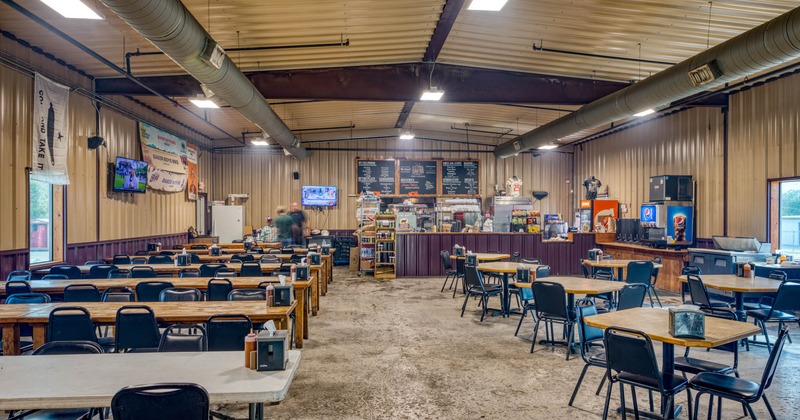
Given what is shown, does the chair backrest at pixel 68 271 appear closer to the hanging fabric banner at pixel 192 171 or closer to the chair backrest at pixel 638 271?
the hanging fabric banner at pixel 192 171

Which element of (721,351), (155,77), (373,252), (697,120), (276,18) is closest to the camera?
(721,351)

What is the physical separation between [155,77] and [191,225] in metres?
5.90

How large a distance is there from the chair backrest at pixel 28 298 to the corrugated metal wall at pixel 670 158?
37.0ft

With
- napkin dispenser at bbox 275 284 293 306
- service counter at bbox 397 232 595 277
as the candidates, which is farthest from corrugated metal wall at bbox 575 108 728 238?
napkin dispenser at bbox 275 284 293 306

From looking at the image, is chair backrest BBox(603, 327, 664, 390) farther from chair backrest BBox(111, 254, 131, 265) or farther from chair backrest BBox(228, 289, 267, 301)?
chair backrest BBox(111, 254, 131, 265)

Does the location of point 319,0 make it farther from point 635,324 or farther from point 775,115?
point 775,115

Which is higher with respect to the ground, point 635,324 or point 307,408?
point 635,324

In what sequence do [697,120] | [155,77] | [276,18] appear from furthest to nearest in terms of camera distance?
1. [697,120]
2. [155,77]
3. [276,18]

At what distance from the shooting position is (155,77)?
787cm

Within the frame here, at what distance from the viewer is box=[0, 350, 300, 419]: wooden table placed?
83.0 inches

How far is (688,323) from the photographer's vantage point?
3.07 m

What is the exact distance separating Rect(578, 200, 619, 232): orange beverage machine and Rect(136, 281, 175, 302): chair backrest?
36.4ft

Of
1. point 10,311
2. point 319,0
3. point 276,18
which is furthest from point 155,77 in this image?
point 10,311

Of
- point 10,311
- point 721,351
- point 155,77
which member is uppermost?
point 155,77
